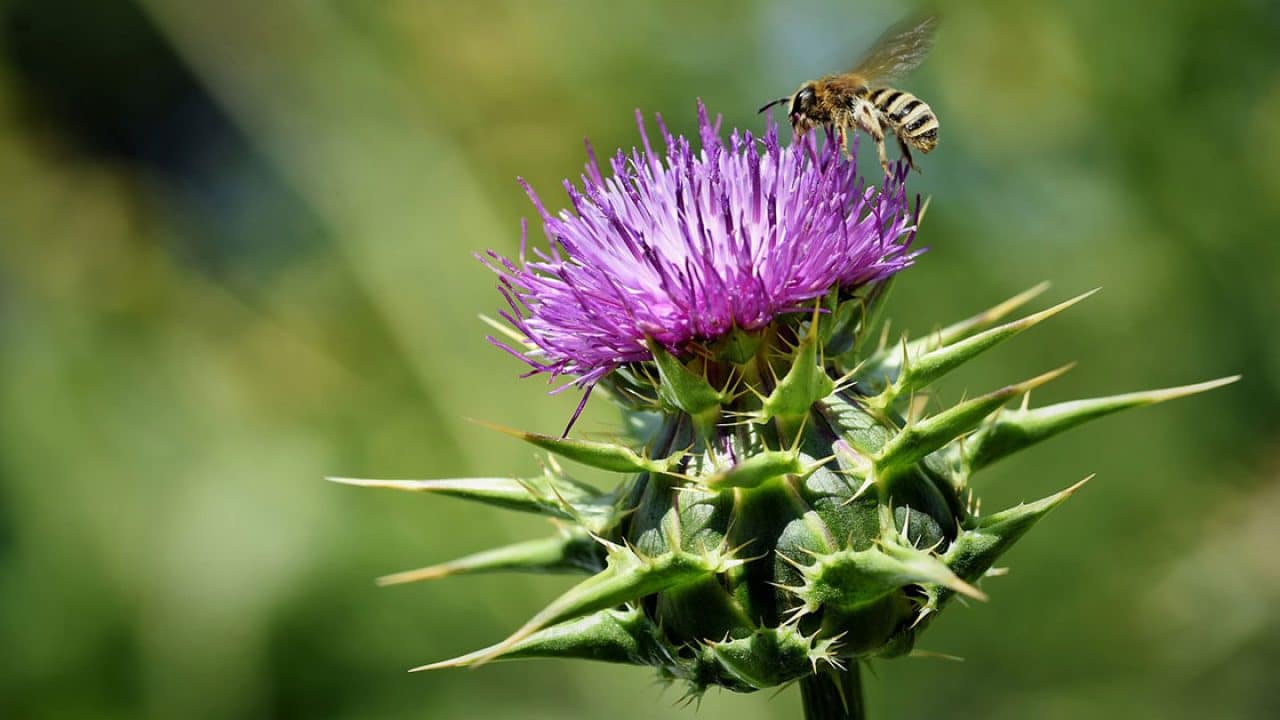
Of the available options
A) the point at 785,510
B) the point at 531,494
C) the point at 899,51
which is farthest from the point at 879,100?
the point at 531,494

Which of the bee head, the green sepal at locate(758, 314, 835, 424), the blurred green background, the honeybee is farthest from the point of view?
the blurred green background

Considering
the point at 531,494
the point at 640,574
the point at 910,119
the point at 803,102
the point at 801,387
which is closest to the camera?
the point at 640,574

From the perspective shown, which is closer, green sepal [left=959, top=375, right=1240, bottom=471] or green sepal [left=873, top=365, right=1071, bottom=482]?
green sepal [left=873, top=365, right=1071, bottom=482]

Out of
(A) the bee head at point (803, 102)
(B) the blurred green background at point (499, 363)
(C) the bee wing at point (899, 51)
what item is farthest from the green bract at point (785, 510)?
(B) the blurred green background at point (499, 363)

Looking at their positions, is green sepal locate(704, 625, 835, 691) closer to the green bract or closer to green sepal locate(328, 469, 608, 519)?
the green bract

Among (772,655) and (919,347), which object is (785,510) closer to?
(772,655)

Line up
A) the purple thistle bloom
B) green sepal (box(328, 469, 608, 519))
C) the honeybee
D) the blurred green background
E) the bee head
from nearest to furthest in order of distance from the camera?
1. the purple thistle bloom
2. green sepal (box(328, 469, 608, 519))
3. the honeybee
4. the bee head
5. the blurred green background

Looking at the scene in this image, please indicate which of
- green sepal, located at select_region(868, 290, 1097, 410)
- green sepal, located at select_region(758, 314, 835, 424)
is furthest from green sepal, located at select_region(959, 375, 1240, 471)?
green sepal, located at select_region(758, 314, 835, 424)
